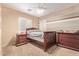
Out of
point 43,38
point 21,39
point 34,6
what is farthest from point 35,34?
point 34,6

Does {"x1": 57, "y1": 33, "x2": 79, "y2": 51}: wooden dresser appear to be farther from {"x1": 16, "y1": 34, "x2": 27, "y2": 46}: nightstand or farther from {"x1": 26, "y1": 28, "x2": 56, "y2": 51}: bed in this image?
{"x1": 16, "y1": 34, "x2": 27, "y2": 46}: nightstand

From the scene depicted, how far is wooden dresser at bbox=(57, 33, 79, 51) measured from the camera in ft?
5.61

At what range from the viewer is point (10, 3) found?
5.94 ft

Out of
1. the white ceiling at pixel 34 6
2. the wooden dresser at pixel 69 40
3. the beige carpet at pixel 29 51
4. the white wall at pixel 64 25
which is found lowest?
the beige carpet at pixel 29 51

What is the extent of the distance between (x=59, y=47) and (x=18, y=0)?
1.11m

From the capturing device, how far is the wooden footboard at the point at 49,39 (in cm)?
182

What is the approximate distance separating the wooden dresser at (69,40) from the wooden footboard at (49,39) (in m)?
0.09

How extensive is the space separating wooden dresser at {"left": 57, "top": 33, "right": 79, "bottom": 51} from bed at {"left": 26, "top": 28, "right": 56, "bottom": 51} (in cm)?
11

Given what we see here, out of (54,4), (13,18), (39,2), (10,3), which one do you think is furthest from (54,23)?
(10,3)

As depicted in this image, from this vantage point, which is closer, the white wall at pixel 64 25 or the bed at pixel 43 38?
the white wall at pixel 64 25

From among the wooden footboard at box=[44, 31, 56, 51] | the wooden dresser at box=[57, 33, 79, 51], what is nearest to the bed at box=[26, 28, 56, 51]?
the wooden footboard at box=[44, 31, 56, 51]

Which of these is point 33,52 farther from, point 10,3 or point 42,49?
point 10,3

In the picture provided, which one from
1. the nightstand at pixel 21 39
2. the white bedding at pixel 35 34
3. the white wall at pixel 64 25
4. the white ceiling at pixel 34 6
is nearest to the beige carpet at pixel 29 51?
the nightstand at pixel 21 39

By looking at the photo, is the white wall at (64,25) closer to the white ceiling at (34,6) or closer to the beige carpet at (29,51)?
the white ceiling at (34,6)
